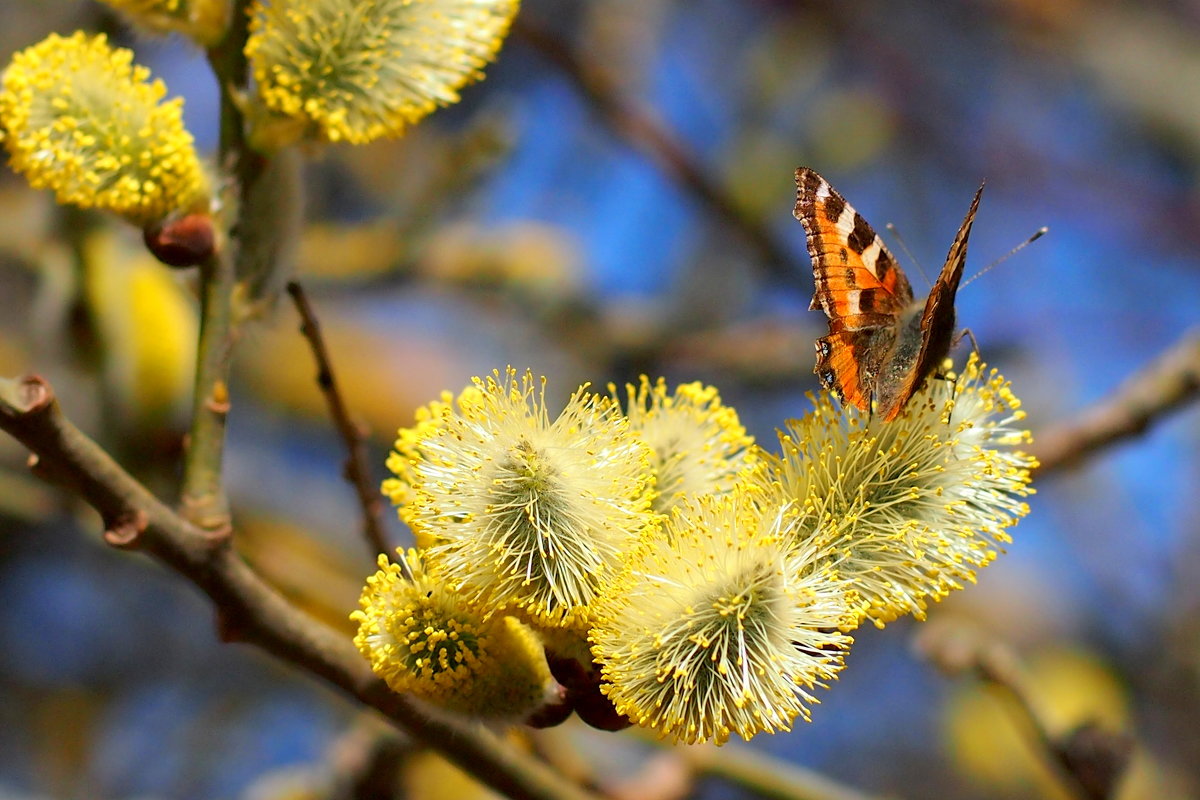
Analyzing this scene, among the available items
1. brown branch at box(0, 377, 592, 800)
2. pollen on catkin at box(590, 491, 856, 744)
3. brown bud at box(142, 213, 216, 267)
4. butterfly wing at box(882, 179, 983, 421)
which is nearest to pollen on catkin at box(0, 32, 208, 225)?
brown bud at box(142, 213, 216, 267)

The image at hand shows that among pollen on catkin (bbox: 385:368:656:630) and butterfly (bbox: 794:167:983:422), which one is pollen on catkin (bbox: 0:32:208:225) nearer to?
pollen on catkin (bbox: 385:368:656:630)

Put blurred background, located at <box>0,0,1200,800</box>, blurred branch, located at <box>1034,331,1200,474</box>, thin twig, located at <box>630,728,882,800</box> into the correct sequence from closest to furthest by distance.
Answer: thin twig, located at <box>630,728,882,800</box>
blurred branch, located at <box>1034,331,1200,474</box>
blurred background, located at <box>0,0,1200,800</box>

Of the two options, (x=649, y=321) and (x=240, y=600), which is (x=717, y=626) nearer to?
(x=240, y=600)

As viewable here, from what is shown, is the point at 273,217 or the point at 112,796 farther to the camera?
the point at 112,796

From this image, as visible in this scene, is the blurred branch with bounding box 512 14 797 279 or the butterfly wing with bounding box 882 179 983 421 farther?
the blurred branch with bounding box 512 14 797 279

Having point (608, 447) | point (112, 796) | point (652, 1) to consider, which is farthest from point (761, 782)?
point (652, 1)

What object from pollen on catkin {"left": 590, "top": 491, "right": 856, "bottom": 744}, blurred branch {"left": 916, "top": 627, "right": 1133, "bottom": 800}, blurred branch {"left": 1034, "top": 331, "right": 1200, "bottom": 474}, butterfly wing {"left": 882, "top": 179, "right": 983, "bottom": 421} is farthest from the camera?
blurred branch {"left": 1034, "top": 331, "right": 1200, "bottom": 474}

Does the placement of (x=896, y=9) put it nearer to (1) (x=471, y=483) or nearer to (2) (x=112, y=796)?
(2) (x=112, y=796)
